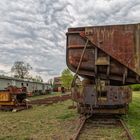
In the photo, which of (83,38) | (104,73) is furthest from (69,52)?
(104,73)

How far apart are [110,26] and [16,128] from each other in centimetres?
499

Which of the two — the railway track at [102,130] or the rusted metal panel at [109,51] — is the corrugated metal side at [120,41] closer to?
the rusted metal panel at [109,51]

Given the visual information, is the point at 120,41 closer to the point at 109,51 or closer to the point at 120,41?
the point at 120,41

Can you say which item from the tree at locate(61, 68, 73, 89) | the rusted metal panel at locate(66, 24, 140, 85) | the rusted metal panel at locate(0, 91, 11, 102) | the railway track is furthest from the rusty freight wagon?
the tree at locate(61, 68, 73, 89)

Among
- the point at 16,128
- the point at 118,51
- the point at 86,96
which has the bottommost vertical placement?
the point at 16,128

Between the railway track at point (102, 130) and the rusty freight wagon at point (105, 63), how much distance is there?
46cm

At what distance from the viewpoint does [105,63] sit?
1054cm

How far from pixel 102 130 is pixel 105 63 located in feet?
8.90

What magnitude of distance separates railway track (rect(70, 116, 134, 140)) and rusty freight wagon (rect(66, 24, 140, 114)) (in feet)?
1.52

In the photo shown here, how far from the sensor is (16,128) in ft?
31.8

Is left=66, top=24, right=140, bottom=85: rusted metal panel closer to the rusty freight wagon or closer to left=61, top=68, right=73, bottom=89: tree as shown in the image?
the rusty freight wagon

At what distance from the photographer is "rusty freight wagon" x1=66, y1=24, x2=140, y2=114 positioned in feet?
34.1

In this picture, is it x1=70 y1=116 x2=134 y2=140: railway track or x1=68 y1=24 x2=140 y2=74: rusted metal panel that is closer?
x1=70 y1=116 x2=134 y2=140: railway track

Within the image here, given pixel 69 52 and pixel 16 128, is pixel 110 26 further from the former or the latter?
pixel 16 128
